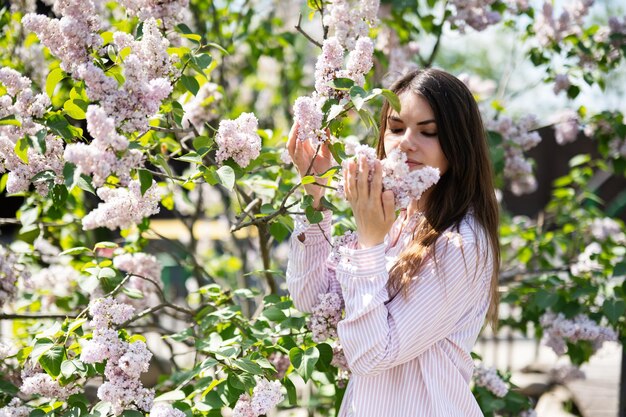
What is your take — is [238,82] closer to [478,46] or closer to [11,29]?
[11,29]

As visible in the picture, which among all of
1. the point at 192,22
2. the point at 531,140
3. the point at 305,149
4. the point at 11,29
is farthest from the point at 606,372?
the point at 11,29

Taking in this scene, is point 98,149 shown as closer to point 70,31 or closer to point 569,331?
point 70,31

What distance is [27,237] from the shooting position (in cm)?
279

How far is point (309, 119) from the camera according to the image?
1672 mm

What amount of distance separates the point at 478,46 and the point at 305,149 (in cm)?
2325

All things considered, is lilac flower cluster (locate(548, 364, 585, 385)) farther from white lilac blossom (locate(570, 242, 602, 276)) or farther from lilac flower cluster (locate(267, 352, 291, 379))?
lilac flower cluster (locate(267, 352, 291, 379))

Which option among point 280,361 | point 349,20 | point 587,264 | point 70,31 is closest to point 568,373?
point 587,264

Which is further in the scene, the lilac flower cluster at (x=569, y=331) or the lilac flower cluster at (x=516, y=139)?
the lilac flower cluster at (x=516, y=139)

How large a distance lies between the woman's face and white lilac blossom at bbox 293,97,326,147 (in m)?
0.23

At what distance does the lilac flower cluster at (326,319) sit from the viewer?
187 centimetres

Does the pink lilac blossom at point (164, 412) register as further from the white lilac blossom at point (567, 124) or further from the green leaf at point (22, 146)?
the white lilac blossom at point (567, 124)

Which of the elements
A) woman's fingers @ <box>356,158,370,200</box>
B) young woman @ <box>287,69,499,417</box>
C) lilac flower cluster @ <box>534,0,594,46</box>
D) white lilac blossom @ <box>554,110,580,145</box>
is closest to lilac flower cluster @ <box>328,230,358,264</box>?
young woman @ <box>287,69,499,417</box>

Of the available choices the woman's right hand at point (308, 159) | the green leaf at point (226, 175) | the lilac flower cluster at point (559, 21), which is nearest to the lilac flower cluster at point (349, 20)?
the woman's right hand at point (308, 159)

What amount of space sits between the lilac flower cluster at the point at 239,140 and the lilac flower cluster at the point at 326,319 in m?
0.43
